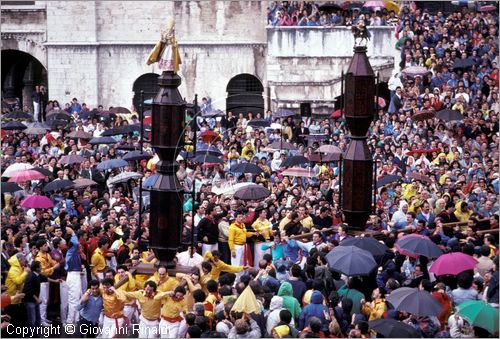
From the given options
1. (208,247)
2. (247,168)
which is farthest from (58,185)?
(208,247)

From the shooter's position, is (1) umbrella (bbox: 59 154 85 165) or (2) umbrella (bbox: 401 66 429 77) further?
(2) umbrella (bbox: 401 66 429 77)

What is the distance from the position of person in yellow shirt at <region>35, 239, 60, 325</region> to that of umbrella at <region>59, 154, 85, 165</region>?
856 cm

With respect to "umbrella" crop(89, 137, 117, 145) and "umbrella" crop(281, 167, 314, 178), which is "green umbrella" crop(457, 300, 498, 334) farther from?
"umbrella" crop(89, 137, 117, 145)

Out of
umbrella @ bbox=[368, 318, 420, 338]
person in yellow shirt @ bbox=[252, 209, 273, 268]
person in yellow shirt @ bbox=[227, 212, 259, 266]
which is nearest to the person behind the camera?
umbrella @ bbox=[368, 318, 420, 338]

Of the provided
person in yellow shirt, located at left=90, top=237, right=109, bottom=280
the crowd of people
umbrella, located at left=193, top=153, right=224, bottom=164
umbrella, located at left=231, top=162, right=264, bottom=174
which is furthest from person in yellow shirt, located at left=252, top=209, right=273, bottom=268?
umbrella, located at left=193, top=153, right=224, bottom=164

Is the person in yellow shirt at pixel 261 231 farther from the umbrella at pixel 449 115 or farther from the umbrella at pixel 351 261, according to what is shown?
the umbrella at pixel 449 115

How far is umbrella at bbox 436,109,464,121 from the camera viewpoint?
104 ft

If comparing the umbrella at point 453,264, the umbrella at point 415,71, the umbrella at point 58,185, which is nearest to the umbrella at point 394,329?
the umbrella at point 453,264

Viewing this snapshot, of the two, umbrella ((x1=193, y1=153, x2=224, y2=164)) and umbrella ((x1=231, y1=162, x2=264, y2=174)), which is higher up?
umbrella ((x1=193, y1=153, x2=224, y2=164))

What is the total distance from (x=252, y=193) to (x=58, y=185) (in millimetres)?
4445

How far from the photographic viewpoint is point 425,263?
815 inches

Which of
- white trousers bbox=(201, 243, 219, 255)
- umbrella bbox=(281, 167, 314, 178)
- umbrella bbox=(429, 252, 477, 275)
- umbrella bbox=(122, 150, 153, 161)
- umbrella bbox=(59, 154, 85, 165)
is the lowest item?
white trousers bbox=(201, 243, 219, 255)

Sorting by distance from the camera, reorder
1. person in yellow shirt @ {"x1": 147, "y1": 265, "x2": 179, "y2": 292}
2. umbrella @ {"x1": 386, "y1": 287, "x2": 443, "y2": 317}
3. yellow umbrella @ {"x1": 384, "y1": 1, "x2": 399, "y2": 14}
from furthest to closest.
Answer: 1. yellow umbrella @ {"x1": 384, "y1": 1, "x2": 399, "y2": 14}
2. person in yellow shirt @ {"x1": 147, "y1": 265, "x2": 179, "y2": 292}
3. umbrella @ {"x1": 386, "y1": 287, "x2": 443, "y2": 317}

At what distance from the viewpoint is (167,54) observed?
64.4 ft
